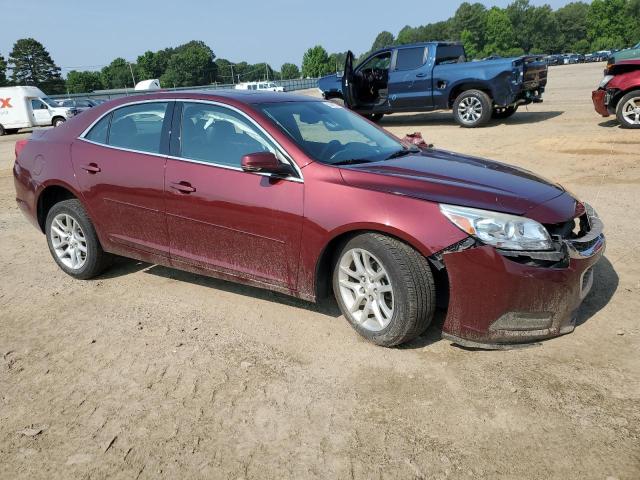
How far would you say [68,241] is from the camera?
485cm

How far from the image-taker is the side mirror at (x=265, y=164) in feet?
11.3

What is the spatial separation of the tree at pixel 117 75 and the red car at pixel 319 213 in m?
128

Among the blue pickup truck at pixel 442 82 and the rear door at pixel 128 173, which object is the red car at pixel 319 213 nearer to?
the rear door at pixel 128 173

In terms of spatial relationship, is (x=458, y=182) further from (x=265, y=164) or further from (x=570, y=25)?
(x=570, y=25)

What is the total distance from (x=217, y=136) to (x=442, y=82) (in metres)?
10.8

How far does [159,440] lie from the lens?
2631 mm

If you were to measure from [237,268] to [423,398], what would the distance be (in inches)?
63.9

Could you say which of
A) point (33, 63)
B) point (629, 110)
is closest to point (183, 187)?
point (629, 110)

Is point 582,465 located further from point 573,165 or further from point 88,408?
point 573,165

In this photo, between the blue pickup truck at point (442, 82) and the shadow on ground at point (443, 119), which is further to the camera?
the shadow on ground at point (443, 119)

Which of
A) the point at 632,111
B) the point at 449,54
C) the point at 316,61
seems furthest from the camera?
the point at 316,61

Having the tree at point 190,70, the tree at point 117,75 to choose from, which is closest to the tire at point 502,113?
the tree at point 190,70

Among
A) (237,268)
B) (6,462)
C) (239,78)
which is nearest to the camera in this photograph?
(6,462)

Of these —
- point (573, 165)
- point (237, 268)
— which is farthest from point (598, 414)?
point (573, 165)
